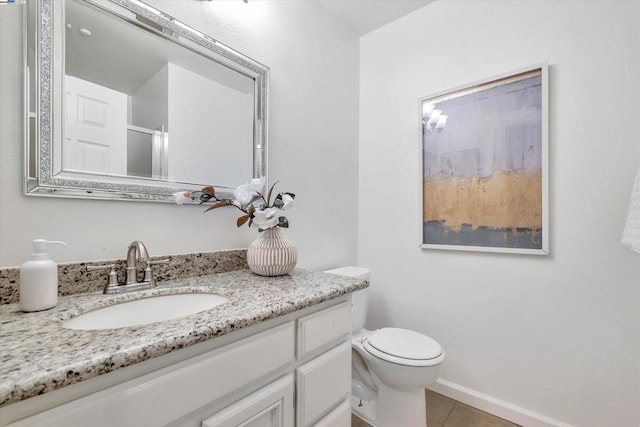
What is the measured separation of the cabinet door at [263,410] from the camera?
2.14ft

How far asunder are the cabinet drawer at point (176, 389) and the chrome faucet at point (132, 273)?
46 centimetres

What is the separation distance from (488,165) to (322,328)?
1327mm

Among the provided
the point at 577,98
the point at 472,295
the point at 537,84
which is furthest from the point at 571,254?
the point at 537,84

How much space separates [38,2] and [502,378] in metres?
2.50

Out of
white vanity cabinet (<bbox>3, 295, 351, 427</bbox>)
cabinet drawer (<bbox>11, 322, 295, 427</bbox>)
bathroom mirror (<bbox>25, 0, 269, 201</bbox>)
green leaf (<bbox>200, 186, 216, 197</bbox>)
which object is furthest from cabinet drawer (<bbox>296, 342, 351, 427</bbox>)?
bathroom mirror (<bbox>25, 0, 269, 201</bbox>)

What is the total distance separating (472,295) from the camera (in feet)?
5.37

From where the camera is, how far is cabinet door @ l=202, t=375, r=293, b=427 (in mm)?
651

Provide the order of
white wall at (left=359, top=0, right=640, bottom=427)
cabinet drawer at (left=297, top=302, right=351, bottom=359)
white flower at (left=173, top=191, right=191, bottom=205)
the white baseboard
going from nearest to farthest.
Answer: cabinet drawer at (left=297, top=302, right=351, bottom=359)
white flower at (left=173, top=191, right=191, bottom=205)
white wall at (left=359, top=0, right=640, bottom=427)
the white baseboard

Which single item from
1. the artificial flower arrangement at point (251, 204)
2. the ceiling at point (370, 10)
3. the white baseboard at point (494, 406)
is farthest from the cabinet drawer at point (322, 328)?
the ceiling at point (370, 10)

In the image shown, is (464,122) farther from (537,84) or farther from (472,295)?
(472,295)

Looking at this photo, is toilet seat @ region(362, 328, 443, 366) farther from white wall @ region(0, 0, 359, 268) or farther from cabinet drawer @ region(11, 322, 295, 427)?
cabinet drawer @ region(11, 322, 295, 427)

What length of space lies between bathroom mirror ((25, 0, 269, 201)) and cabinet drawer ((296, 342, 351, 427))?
83 cm

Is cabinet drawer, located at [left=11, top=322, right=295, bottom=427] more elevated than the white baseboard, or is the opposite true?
cabinet drawer, located at [left=11, top=322, right=295, bottom=427]

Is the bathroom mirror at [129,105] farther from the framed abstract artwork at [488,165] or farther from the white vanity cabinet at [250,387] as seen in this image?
the framed abstract artwork at [488,165]
